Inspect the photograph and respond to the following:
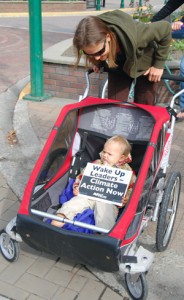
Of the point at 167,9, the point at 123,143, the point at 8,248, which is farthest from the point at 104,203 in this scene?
the point at 167,9

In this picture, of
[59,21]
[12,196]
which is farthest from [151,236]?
[59,21]

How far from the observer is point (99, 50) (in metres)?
2.58

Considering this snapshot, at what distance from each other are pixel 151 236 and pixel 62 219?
0.96 meters

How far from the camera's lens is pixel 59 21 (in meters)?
15.1

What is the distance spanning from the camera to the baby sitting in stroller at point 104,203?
8.61 ft

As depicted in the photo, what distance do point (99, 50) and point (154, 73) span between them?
57 centimetres

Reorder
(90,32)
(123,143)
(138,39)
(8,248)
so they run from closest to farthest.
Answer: (90,32) < (138,39) < (8,248) < (123,143)

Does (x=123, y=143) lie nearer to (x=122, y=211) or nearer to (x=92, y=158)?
(x=92, y=158)

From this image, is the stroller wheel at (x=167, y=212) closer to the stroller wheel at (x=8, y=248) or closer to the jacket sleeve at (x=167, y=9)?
the stroller wheel at (x=8, y=248)

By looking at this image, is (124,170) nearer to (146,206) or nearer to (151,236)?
(146,206)

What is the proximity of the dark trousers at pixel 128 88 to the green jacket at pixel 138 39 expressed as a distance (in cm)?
25

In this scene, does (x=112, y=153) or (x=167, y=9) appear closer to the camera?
(x=112, y=153)

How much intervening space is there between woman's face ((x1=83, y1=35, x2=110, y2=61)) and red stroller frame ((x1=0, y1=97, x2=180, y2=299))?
445 mm

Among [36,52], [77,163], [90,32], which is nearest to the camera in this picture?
[90,32]
